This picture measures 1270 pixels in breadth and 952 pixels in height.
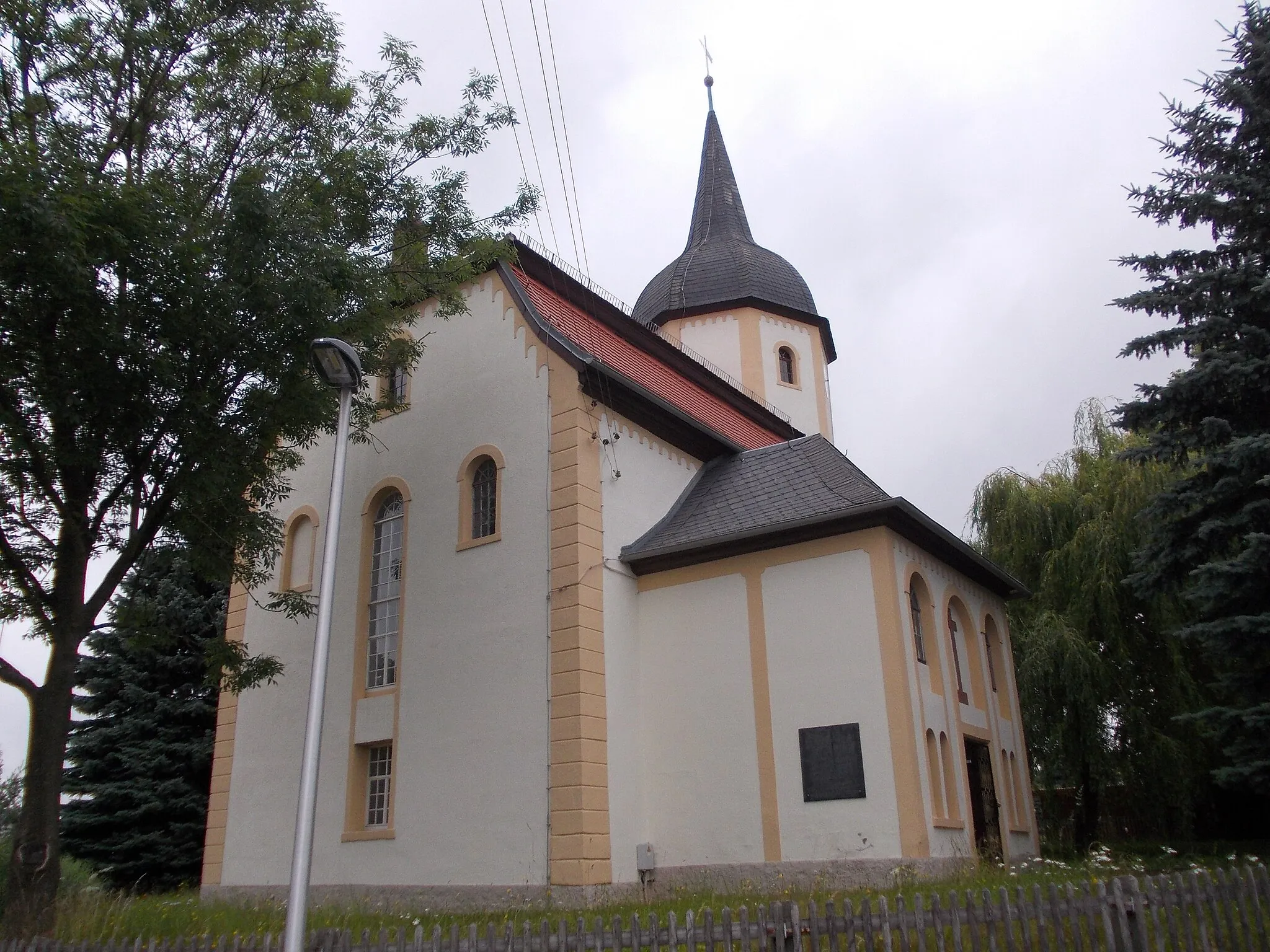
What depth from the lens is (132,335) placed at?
11211mm

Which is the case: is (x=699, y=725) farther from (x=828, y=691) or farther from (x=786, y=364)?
(x=786, y=364)

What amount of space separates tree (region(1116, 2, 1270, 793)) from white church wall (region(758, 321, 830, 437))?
1013 centimetres

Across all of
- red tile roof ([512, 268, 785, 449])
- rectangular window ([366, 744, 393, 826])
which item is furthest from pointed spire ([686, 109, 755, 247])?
rectangular window ([366, 744, 393, 826])

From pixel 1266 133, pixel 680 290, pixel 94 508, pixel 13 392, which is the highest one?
pixel 680 290

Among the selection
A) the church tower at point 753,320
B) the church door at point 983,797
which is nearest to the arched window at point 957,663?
the church door at point 983,797

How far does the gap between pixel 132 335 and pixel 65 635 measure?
11.0 feet

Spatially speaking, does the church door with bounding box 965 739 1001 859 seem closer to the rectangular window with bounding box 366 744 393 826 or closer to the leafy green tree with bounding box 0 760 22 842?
the rectangular window with bounding box 366 744 393 826

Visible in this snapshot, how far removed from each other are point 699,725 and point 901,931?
22.5 feet

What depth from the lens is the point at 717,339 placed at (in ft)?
80.7

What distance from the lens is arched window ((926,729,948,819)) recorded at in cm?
1345

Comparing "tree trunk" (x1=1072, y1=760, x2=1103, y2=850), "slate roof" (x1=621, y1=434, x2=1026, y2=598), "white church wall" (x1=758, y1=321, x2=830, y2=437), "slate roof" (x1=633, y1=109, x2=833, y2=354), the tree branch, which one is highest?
"slate roof" (x1=633, y1=109, x2=833, y2=354)

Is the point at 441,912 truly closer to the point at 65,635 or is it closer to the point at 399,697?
the point at 399,697

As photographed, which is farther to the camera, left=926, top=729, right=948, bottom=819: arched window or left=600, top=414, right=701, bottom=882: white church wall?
left=600, top=414, right=701, bottom=882: white church wall

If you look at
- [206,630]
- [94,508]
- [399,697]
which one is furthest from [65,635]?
[206,630]
